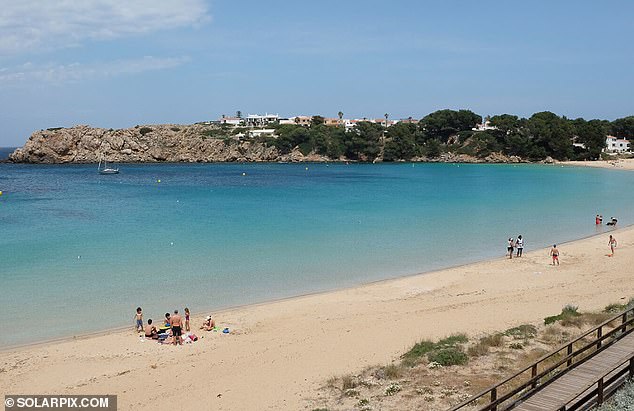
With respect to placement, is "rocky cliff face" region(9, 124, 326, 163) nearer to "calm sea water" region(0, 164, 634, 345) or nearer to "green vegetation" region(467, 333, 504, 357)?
"calm sea water" region(0, 164, 634, 345)

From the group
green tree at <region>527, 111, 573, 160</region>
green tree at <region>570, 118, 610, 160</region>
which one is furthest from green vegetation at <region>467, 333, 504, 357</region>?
green tree at <region>570, 118, 610, 160</region>

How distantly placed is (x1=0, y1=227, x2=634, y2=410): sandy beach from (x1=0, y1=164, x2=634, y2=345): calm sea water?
7.57 feet

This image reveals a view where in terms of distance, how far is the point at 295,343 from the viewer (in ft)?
50.7

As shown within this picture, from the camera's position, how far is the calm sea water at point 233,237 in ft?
A: 68.5

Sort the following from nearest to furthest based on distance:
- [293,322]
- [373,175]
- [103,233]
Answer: [293,322] < [103,233] < [373,175]

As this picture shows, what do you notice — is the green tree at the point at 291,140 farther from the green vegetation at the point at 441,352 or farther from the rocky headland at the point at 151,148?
the green vegetation at the point at 441,352

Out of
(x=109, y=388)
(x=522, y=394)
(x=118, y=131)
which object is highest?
(x=118, y=131)

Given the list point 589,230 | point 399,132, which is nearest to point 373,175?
point 399,132

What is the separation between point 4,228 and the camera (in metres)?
37.0

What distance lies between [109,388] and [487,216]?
36.5 m

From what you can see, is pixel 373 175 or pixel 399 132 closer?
pixel 373 175

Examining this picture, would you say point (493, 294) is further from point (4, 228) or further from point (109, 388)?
point (4, 228)

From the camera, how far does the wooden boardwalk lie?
866 cm

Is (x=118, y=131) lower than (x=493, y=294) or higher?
higher
